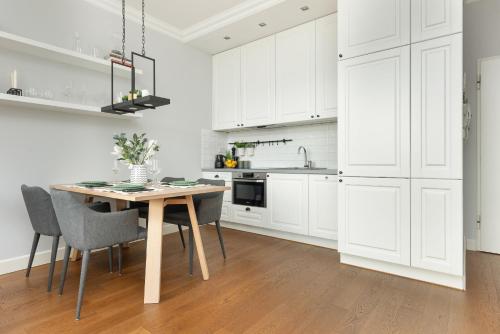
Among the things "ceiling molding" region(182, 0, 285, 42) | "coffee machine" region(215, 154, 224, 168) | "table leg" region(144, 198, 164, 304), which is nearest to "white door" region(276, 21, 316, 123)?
"ceiling molding" region(182, 0, 285, 42)

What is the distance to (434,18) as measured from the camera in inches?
88.7

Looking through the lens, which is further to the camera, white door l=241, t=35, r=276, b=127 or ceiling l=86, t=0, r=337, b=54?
white door l=241, t=35, r=276, b=127

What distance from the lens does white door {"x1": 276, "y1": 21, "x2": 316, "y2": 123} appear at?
3.56 meters

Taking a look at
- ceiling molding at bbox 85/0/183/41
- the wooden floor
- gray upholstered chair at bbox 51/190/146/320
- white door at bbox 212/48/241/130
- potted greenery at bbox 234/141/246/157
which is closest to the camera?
the wooden floor

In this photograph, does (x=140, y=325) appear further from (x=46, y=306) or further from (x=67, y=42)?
(x=67, y=42)

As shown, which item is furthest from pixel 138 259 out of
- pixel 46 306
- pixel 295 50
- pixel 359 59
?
pixel 295 50

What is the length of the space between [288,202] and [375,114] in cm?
146

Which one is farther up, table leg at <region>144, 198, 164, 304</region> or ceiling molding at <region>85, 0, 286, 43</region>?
ceiling molding at <region>85, 0, 286, 43</region>

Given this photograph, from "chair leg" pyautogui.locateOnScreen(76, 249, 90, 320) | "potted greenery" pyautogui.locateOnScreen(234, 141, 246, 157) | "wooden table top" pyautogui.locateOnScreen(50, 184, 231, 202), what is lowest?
"chair leg" pyautogui.locateOnScreen(76, 249, 90, 320)

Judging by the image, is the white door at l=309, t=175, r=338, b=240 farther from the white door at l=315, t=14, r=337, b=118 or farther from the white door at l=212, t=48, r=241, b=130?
the white door at l=212, t=48, r=241, b=130

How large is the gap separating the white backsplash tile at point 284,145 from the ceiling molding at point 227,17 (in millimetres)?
1361

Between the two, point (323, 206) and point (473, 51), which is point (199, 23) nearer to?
point (323, 206)

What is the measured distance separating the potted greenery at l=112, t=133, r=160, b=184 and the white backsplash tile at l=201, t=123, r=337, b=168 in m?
Result: 1.87

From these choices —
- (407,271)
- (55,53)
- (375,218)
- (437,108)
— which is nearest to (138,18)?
(55,53)
